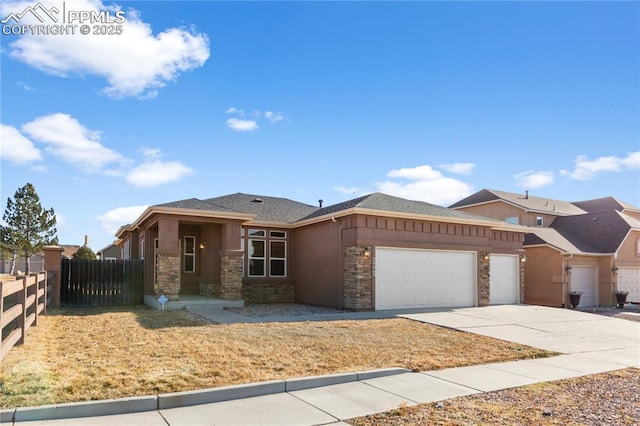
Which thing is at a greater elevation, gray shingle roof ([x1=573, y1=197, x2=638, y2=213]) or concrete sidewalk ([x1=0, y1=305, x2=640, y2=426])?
gray shingle roof ([x1=573, y1=197, x2=638, y2=213])

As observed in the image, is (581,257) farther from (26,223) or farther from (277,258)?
(26,223)

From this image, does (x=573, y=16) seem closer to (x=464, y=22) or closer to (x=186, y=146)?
(x=464, y=22)

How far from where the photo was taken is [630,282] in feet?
78.7

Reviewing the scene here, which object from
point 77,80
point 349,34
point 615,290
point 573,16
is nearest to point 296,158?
point 349,34

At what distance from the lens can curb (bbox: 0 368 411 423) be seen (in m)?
4.89

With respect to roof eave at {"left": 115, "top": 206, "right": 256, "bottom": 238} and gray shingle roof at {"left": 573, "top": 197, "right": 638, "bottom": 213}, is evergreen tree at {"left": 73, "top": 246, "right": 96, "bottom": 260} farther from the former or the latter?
gray shingle roof at {"left": 573, "top": 197, "right": 638, "bottom": 213}

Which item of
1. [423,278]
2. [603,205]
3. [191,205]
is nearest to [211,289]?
[191,205]

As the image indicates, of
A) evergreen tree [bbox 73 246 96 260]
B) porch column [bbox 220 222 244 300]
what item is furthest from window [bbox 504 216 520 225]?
evergreen tree [bbox 73 246 96 260]

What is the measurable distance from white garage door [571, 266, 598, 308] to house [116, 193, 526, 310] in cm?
→ 420

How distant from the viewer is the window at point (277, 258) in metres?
19.3

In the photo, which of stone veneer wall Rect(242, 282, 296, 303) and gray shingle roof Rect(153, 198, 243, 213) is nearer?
gray shingle roof Rect(153, 198, 243, 213)

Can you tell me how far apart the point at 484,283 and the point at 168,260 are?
11.9 meters

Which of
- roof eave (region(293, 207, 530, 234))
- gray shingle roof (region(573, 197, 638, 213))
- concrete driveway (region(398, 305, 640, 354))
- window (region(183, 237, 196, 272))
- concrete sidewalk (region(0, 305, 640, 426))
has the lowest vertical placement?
concrete driveway (region(398, 305, 640, 354))

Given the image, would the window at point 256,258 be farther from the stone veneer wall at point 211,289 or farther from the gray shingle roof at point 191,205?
the gray shingle roof at point 191,205
